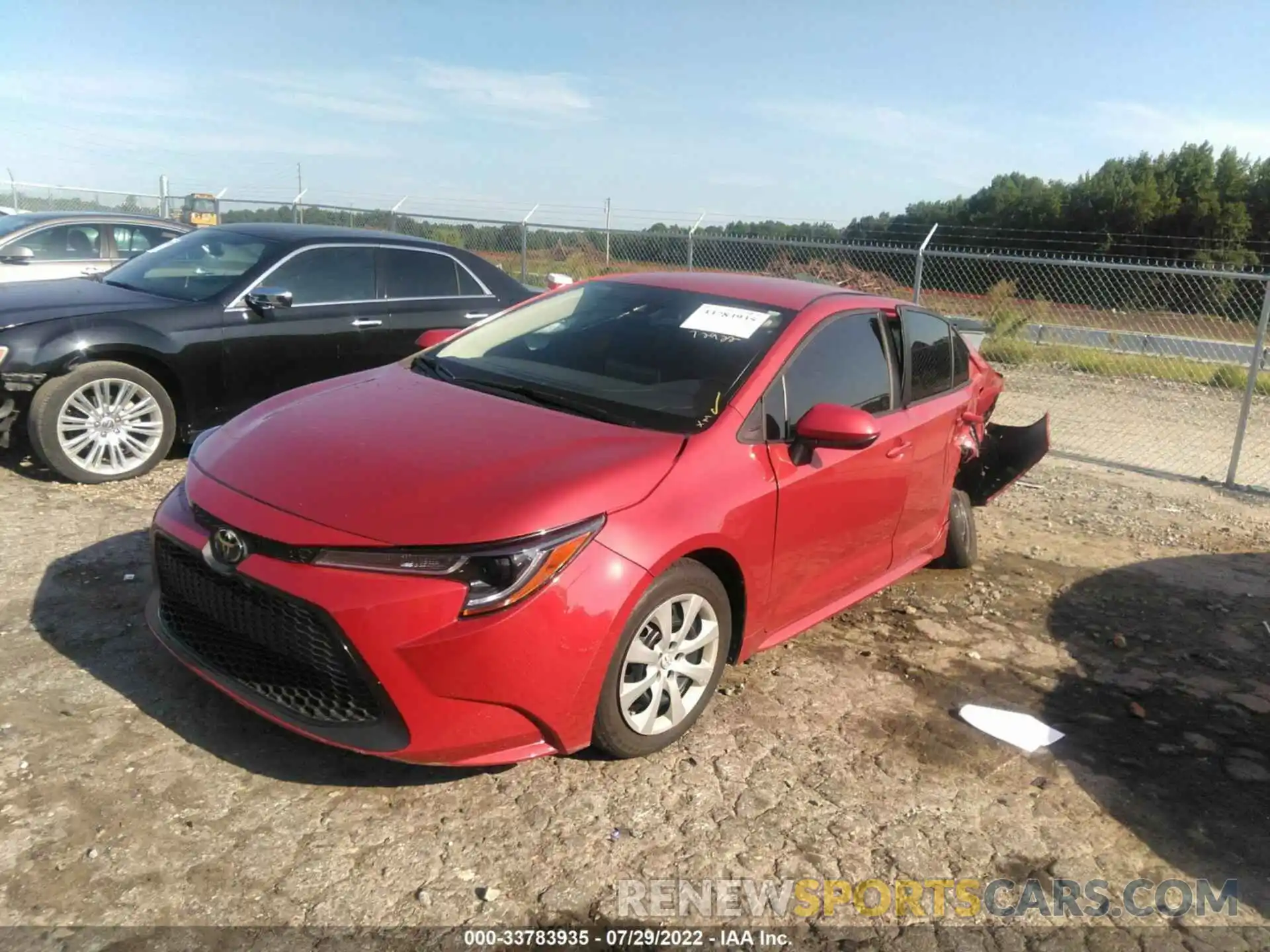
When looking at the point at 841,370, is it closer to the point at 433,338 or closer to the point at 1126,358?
the point at 433,338

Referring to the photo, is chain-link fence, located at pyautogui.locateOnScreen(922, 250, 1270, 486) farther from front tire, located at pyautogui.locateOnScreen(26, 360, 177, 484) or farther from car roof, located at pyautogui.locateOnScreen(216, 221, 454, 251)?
front tire, located at pyautogui.locateOnScreen(26, 360, 177, 484)

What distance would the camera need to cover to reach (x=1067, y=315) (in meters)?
16.0

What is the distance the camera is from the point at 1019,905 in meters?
2.85

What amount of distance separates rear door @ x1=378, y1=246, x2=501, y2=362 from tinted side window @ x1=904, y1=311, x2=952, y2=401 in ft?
12.2

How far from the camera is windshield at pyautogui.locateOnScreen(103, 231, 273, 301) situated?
6484 mm

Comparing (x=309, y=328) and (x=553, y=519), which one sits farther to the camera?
(x=309, y=328)

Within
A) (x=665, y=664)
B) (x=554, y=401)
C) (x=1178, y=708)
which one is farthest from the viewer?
(x=1178, y=708)

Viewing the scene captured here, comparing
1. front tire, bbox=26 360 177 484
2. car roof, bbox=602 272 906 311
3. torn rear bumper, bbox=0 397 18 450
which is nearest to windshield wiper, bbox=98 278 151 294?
front tire, bbox=26 360 177 484

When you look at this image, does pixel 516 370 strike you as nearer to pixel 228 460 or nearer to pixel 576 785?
pixel 228 460

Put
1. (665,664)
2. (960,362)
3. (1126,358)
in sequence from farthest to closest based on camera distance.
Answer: (1126,358) → (960,362) → (665,664)

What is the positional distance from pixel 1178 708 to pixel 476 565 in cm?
317

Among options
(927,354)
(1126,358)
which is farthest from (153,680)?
(1126,358)

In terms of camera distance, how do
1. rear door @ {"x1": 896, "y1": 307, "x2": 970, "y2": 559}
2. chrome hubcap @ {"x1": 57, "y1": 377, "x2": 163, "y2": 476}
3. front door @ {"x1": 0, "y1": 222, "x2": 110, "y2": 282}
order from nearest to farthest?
rear door @ {"x1": 896, "y1": 307, "x2": 970, "y2": 559} < chrome hubcap @ {"x1": 57, "y1": 377, "x2": 163, "y2": 476} < front door @ {"x1": 0, "y1": 222, "x2": 110, "y2": 282}

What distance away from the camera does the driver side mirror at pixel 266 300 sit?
637 centimetres
